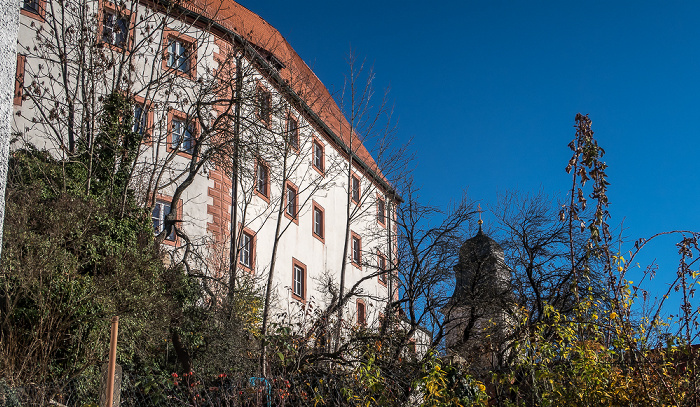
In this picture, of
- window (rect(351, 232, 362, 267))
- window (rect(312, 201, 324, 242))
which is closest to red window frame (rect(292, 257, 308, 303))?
window (rect(312, 201, 324, 242))

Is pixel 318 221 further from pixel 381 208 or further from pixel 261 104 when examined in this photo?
pixel 261 104

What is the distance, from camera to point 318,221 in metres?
29.6

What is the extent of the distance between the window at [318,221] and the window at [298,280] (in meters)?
2.08

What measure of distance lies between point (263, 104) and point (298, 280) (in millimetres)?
11890

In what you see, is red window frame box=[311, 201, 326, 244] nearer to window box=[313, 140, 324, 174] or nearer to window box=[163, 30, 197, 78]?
window box=[313, 140, 324, 174]

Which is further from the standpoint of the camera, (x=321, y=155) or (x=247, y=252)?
(x=321, y=155)

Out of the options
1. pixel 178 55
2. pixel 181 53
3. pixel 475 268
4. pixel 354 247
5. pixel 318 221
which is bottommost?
pixel 475 268

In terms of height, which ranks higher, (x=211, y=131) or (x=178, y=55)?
(x=178, y=55)

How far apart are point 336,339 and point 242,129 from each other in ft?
15.2

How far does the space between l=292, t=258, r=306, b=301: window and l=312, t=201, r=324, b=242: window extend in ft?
6.82

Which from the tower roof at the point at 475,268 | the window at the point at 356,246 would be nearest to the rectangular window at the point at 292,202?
the window at the point at 356,246

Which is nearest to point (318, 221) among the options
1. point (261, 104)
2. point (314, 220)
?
point (314, 220)

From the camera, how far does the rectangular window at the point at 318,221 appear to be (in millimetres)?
29141

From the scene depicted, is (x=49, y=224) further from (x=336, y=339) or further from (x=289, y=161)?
(x=289, y=161)
